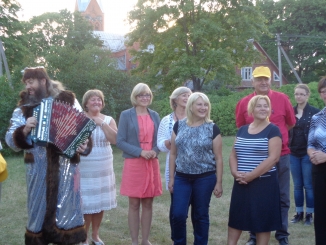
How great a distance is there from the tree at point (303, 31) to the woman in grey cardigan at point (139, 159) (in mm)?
49568

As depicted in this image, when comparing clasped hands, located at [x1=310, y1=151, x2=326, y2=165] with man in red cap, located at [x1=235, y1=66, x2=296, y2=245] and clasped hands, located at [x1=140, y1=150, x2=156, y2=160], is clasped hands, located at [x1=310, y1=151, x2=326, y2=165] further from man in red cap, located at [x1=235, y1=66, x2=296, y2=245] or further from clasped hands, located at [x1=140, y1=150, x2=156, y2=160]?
clasped hands, located at [x1=140, y1=150, x2=156, y2=160]

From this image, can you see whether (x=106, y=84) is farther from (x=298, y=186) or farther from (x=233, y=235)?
(x=233, y=235)

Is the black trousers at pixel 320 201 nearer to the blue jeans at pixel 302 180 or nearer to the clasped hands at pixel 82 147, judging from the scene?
the blue jeans at pixel 302 180

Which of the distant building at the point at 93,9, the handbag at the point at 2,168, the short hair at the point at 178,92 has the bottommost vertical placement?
the handbag at the point at 2,168

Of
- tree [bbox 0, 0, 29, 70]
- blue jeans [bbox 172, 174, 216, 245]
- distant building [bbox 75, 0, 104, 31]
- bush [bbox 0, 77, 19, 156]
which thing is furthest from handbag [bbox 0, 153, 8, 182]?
distant building [bbox 75, 0, 104, 31]

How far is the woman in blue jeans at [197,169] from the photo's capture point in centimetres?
536

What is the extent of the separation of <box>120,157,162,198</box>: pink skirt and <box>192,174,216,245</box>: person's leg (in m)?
0.69

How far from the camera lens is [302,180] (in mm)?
7637

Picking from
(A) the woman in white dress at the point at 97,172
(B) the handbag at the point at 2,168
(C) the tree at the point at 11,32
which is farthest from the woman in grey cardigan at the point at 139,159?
(C) the tree at the point at 11,32

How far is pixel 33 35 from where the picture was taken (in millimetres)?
53719

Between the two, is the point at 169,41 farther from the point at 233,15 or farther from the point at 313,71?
the point at 313,71

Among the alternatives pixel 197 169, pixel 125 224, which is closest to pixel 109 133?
pixel 197 169

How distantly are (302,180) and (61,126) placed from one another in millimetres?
4594

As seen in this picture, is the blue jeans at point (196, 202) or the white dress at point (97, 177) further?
the white dress at point (97, 177)
